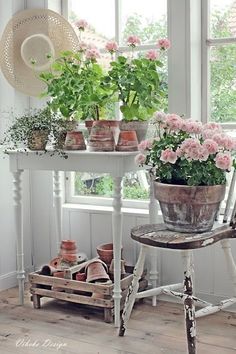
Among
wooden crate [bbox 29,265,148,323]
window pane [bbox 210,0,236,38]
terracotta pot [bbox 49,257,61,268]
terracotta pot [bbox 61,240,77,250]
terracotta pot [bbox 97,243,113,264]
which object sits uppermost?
window pane [bbox 210,0,236,38]

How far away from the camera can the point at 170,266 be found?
3240 mm

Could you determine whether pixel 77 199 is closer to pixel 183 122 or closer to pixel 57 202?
pixel 57 202

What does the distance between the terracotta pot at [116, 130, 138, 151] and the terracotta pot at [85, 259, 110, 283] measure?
634 mm

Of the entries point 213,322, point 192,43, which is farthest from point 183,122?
point 213,322

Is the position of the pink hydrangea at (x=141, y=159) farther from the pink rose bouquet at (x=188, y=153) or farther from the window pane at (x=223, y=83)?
the window pane at (x=223, y=83)

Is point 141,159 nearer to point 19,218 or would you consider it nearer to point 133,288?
point 133,288

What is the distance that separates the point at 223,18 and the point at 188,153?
115cm

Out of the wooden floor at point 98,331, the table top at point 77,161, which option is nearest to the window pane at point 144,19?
the table top at point 77,161

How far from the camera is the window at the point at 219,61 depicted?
123 inches

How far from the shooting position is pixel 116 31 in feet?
11.2

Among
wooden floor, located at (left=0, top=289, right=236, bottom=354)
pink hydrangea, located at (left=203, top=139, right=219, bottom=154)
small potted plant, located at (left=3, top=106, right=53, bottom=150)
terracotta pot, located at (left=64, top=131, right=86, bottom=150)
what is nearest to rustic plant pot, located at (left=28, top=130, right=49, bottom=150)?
small potted plant, located at (left=3, top=106, right=53, bottom=150)

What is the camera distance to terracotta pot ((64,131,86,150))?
2.95 m

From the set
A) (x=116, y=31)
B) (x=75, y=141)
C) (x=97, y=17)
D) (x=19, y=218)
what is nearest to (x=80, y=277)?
(x=19, y=218)

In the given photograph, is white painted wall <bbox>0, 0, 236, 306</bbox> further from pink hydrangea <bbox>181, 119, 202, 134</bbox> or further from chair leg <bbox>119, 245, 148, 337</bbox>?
pink hydrangea <bbox>181, 119, 202, 134</bbox>
